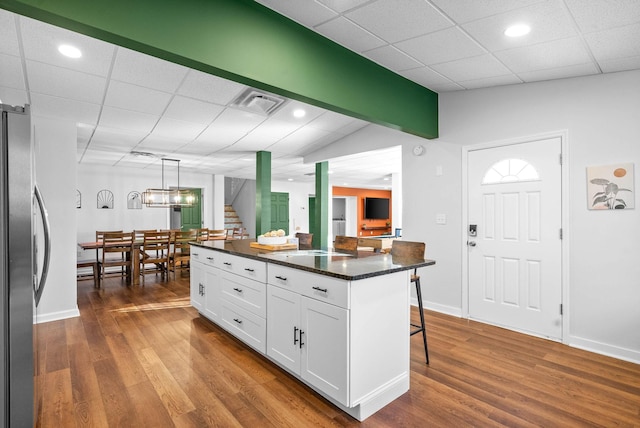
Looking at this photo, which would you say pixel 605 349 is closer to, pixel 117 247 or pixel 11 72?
pixel 11 72

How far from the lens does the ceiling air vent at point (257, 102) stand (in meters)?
3.40

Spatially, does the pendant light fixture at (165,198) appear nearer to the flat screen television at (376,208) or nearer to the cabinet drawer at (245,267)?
the cabinet drawer at (245,267)

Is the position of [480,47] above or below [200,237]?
above

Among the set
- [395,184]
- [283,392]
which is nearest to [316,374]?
[283,392]

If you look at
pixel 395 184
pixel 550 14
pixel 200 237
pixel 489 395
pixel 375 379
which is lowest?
pixel 489 395

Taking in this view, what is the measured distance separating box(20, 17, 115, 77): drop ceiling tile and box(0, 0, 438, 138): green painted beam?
2.42 ft

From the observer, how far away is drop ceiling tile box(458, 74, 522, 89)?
3.23 metres

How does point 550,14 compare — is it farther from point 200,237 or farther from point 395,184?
point 200,237

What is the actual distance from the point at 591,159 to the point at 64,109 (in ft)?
16.8

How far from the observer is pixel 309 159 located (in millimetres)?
6391

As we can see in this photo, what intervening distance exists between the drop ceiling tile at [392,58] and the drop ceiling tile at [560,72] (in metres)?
1.02

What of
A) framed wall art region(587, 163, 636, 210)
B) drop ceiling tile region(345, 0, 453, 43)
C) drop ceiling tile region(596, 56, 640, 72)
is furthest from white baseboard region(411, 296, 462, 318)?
drop ceiling tile region(345, 0, 453, 43)

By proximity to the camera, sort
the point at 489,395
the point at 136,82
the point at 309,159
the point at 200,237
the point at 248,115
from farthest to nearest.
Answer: the point at 200,237 < the point at 309,159 < the point at 248,115 < the point at 136,82 < the point at 489,395

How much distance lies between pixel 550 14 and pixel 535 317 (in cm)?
268
